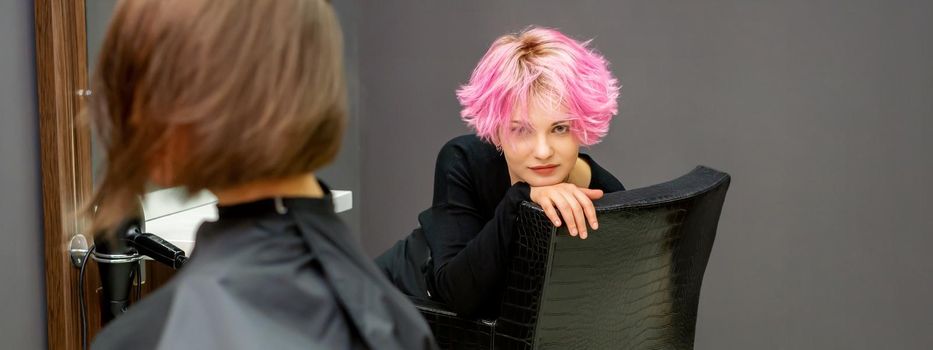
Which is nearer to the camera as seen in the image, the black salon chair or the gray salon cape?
the gray salon cape

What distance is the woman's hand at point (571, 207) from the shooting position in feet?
4.68

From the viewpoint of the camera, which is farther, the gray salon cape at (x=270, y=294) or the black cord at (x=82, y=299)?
the black cord at (x=82, y=299)

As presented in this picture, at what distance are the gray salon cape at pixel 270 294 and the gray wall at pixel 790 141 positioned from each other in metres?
2.60

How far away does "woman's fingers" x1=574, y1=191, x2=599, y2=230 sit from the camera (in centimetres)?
144

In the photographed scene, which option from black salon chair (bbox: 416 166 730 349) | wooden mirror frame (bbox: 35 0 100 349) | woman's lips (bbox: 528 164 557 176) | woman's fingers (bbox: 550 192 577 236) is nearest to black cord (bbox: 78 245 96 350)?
wooden mirror frame (bbox: 35 0 100 349)

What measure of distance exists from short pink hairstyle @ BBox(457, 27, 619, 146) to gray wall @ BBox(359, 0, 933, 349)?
4.66 feet

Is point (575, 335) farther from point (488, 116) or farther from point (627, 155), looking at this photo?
point (627, 155)

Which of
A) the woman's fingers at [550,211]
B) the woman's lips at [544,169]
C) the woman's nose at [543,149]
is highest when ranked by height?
the woman's nose at [543,149]

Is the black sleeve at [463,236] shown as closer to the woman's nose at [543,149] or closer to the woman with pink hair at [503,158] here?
the woman with pink hair at [503,158]

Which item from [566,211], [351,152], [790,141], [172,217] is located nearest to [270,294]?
[566,211]

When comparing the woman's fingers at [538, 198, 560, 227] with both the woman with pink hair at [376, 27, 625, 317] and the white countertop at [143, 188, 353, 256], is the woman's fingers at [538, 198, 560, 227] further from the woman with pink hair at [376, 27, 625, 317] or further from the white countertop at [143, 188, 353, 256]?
the white countertop at [143, 188, 353, 256]

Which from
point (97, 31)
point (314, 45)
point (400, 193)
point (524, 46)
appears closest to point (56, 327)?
point (97, 31)

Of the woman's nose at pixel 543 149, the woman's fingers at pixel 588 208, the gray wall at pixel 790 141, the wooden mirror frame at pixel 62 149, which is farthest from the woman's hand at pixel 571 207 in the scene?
the gray wall at pixel 790 141

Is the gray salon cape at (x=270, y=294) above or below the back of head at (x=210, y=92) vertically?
below
